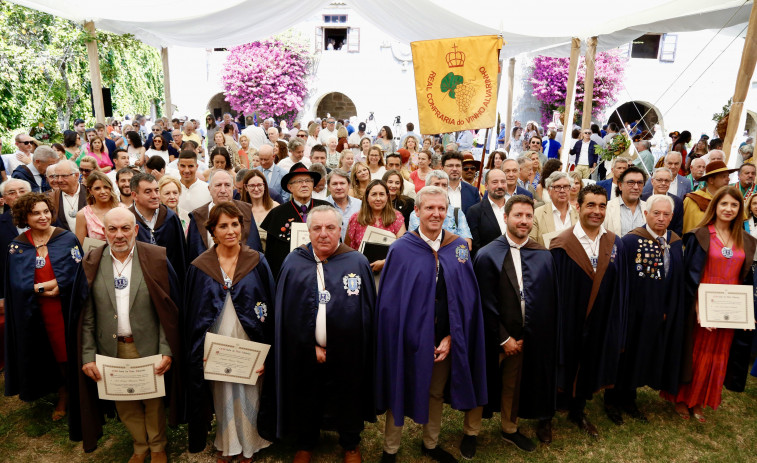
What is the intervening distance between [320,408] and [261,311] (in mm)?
846

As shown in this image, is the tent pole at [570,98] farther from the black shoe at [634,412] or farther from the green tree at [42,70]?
the green tree at [42,70]

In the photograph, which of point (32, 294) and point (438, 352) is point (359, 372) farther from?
point (32, 294)

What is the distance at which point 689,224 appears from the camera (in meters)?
5.36

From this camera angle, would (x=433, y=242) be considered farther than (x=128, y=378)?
Yes

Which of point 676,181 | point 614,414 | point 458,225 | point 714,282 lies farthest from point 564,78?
point 614,414

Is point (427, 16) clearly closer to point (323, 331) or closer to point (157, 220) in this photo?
point (157, 220)

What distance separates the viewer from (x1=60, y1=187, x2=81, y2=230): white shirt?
507 cm

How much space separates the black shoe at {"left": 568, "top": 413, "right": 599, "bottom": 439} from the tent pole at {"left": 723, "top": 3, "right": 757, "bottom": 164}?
4486mm

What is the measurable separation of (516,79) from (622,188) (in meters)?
19.6

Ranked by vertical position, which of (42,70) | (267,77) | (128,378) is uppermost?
(267,77)

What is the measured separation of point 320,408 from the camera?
11.9 feet

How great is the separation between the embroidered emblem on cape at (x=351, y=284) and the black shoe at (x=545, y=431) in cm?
206

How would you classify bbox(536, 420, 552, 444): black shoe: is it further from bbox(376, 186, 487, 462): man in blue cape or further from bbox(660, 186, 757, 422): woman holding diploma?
bbox(660, 186, 757, 422): woman holding diploma

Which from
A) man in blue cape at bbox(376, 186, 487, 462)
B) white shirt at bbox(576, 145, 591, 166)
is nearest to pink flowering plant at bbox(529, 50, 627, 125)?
white shirt at bbox(576, 145, 591, 166)
